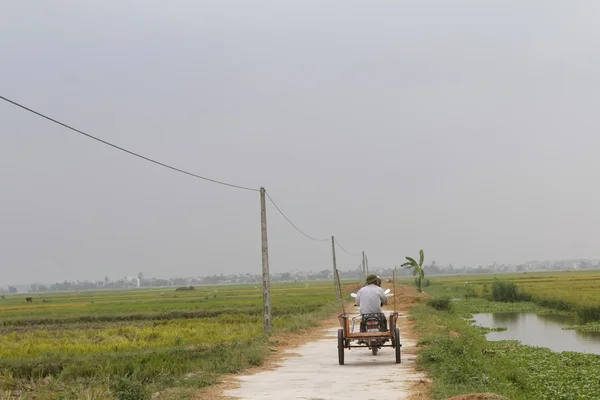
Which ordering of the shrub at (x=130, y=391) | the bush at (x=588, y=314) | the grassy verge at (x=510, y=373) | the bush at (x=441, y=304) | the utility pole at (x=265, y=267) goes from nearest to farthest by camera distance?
the shrub at (x=130, y=391)
the grassy verge at (x=510, y=373)
the utility pole at (x=265, y=267)
the bush at (x=588, y=314)
the bush at (x=441, y=304)

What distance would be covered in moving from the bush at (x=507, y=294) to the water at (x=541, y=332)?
1155 cm

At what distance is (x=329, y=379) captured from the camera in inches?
431

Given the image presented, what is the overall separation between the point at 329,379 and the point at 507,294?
4448 cm

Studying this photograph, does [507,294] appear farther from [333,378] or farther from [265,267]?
[333,378]

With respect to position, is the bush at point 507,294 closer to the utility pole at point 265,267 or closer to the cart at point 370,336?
the utility pole at point 265,267

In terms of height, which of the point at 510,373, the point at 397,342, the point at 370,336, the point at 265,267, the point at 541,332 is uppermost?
the point at 265,267

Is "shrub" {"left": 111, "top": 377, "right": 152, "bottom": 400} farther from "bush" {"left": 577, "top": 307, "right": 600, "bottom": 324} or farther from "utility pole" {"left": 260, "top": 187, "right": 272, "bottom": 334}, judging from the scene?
"bush" {"left": 577, "top": 307, "right": 600, "bottom": 324}

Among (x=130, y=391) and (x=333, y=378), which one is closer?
(x=130, y=391)

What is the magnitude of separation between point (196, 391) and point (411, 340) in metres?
8.99

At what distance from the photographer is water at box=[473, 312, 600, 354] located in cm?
2395

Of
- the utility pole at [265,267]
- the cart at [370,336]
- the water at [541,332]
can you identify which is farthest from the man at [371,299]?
the water at [541,332]

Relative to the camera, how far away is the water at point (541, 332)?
23953 millimetres

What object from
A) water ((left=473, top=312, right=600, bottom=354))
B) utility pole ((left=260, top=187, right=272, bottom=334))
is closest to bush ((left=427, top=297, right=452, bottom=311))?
water ((left=473, top=312, right=600, bottom=354))

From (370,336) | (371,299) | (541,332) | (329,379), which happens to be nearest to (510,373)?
(370,336)
